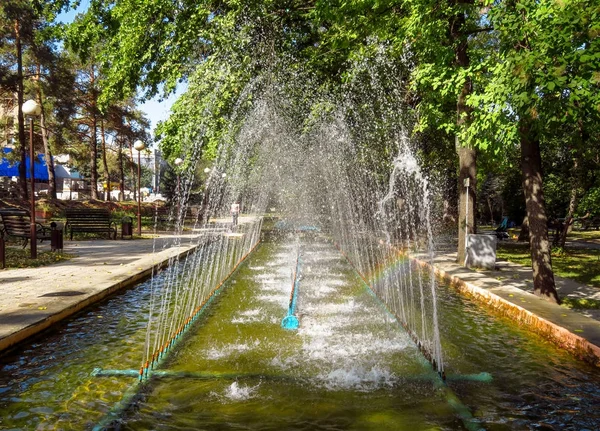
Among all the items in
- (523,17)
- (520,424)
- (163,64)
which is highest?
(163,64)

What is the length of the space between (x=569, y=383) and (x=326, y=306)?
12.7ft

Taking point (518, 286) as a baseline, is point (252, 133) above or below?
above

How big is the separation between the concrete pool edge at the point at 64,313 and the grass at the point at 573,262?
914cm

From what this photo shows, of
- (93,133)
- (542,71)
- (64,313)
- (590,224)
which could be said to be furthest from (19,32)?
(590,224)

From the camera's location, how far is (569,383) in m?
4.72

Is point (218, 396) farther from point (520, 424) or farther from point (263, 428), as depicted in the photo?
point (520, 424)

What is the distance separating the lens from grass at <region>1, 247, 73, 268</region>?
1028 centimetres

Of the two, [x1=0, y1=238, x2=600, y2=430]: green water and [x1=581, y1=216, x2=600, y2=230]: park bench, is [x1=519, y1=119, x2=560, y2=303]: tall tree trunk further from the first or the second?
[x1=581, y1=216, x2=600, y2=230]: park bench

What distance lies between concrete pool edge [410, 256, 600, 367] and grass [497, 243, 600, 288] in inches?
99.2

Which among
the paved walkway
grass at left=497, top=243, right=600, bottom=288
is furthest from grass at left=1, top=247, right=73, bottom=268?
grass at left=497, top=243, right=600, bottom=288

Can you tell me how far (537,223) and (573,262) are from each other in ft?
21.9

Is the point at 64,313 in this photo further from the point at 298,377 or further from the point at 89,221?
the point at 89,221

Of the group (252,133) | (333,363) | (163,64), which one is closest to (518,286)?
(333,363)

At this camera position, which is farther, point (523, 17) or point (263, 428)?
point (523, 17)
